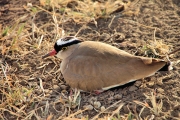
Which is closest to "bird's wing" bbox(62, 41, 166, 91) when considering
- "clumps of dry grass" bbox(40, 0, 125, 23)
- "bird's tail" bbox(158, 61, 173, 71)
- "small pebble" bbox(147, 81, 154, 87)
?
"bird's tail" bbox(158, 61, 173, 71)

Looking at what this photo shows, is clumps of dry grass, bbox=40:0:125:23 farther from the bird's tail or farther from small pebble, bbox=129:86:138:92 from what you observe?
the bird's tail

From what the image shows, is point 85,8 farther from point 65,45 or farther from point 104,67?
point 104,67

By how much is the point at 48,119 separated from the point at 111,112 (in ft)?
2.12

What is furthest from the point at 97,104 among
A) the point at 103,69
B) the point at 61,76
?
the point at 61,76

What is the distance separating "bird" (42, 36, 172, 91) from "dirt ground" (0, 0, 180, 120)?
0.55 feet

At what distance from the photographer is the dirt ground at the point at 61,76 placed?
13.2ft

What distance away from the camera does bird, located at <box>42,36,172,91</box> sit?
407cm

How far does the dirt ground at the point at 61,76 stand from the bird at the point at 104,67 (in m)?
0.17

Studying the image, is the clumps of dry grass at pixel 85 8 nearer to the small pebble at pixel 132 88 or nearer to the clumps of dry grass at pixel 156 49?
the clumps of dry grass at pixel 156 49

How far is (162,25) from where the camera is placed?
5238mm

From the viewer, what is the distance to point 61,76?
467 centimetres

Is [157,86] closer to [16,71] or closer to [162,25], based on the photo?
[162,25]

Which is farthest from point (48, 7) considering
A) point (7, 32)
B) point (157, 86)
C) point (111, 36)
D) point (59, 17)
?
point (157, 86)

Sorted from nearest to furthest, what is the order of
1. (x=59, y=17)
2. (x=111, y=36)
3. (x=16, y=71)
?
(x=16, y=71) < (x=111, y=36) < (x=59, y=17)
